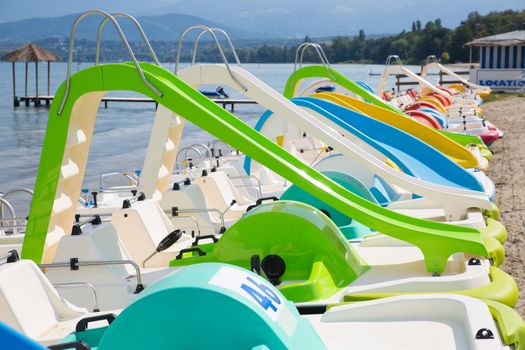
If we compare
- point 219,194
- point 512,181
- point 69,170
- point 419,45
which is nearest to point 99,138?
point 512,181

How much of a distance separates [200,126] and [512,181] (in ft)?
31.2

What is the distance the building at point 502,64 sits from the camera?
3547cm

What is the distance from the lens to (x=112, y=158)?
26656 mm

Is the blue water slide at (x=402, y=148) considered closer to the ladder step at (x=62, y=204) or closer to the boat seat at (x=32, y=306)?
the ladder step at (x=62, y=204)

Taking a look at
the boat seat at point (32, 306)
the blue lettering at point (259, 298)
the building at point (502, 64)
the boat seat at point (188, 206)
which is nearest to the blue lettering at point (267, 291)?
the blue lettering at point (259, 298)

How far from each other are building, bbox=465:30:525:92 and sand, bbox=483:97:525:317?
21.1 ft

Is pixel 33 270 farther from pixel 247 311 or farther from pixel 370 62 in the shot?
pixel 370 62

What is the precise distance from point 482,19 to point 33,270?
259 ft

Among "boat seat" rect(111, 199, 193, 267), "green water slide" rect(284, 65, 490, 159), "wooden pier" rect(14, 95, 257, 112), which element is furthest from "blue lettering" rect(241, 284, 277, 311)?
"wooden pier" rect(14, 95, 257, 112)

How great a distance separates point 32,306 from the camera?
14.5ft

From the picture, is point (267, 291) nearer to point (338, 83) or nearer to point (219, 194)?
point (219, 194)

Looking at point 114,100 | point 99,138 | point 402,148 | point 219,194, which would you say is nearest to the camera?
point 219,194

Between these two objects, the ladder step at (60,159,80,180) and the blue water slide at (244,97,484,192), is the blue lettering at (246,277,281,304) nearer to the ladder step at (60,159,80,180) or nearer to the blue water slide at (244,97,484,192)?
the ladder step at (60,159,80,180)

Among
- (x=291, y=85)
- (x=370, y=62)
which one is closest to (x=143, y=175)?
(x=291, y=85)
